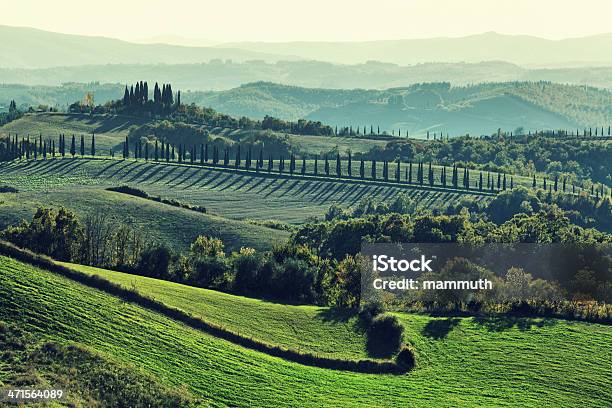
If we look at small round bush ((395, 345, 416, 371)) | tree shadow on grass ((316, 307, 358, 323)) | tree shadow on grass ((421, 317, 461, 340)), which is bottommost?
small round bush ((395, 345, 416, 371))

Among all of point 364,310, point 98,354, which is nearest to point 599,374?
point 364,310

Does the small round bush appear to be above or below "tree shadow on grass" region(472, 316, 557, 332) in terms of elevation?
below

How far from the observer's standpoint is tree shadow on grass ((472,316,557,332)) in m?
103

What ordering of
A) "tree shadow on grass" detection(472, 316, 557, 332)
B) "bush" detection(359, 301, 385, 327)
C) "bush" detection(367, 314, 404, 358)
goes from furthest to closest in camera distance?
"tree shadow on grass" detection(472, 316, 557, 332)
"bush" detection(359, 301, 385, 327)
"bush" detection(367, 314, 404, 358)

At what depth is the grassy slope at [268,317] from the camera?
96500mm

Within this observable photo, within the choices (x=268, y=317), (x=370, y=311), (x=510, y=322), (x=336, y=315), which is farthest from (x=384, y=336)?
(x=510, y=322)

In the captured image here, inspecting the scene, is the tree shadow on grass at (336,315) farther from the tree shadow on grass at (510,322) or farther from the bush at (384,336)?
the tree shadow on grass at (510,322)

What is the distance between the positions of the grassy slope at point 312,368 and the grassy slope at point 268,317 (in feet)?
15.9

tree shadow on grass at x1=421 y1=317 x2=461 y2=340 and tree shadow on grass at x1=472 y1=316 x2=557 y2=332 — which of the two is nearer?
tree shadow on grass at x1=421 y1=317 x2=461 y2=340

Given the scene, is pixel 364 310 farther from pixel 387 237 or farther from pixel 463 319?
pixel 387 237

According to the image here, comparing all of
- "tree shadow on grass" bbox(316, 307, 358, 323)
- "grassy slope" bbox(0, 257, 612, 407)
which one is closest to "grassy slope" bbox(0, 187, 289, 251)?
"tree shadow on grass" bbox(316, 307, 358, 323)

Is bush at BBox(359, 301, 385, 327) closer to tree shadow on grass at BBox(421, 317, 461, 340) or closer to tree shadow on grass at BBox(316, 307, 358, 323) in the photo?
tree shadow on grass at BBox(316, 307, 358, 323)

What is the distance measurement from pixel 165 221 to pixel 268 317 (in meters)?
87.4

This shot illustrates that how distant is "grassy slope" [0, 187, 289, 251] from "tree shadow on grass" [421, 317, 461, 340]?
72730mm
